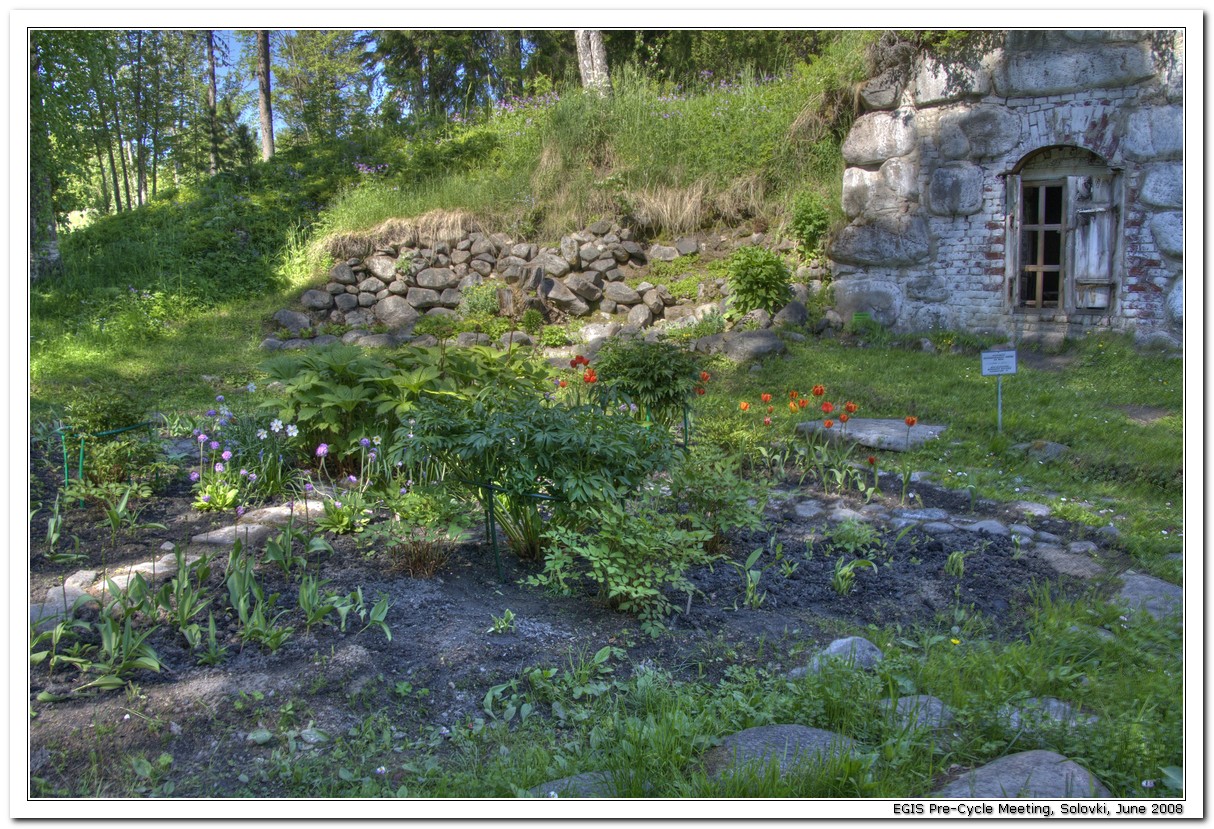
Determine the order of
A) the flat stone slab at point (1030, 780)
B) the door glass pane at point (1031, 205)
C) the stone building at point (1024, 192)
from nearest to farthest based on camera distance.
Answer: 1. the flat stone slab at point (1030, 780)
2. the stone building at point (1024, 192)
3. the door glass pane at point (1031, 205)

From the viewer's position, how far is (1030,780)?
2.15 m

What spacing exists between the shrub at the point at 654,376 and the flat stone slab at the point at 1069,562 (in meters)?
2.11

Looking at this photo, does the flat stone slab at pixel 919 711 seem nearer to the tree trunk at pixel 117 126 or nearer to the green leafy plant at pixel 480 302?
the green leafy plant at pixel 480 302

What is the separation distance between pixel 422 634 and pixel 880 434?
4.19m

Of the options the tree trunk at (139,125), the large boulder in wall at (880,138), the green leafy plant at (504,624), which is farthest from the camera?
the tree trunk at (139,125)

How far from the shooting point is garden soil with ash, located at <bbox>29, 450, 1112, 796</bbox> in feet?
8.08

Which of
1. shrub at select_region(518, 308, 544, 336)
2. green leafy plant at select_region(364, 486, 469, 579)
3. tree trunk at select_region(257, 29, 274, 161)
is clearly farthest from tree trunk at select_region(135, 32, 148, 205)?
green leafy plant at select_region(364, 486, 469, 579)

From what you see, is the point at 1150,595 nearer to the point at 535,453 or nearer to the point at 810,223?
the point at 535,453

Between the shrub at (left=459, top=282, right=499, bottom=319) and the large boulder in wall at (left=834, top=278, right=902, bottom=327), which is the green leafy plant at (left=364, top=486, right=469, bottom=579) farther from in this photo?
the large boulder in wall at (left=834, top=278, right=902, bottom=327)

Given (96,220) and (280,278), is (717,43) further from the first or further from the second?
(96,220)

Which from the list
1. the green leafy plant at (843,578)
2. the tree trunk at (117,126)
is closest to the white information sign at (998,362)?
the green leafy plant at (843,578)

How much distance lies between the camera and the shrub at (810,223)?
10.6 metres

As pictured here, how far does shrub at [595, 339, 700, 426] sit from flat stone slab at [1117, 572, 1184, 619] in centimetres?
248

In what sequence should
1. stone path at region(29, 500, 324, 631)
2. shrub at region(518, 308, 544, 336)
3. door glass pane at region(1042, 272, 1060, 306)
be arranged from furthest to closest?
shrub at region(518, 308, 544, 336)
door glass pane at region(1042, 272, 1060, 306)
stone path at region(29, 500, 324, 631)
